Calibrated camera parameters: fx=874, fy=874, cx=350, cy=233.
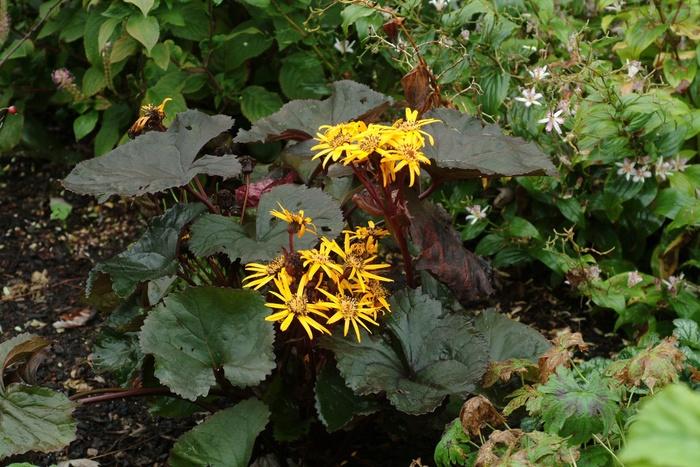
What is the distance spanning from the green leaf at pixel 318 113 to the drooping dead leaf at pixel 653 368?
95cm

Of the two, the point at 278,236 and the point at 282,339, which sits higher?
the point at 278,236

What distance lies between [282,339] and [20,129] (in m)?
1.96

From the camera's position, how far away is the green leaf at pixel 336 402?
1.79 m

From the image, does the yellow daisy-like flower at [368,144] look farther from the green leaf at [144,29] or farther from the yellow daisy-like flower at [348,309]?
the green leaf at [144,29]

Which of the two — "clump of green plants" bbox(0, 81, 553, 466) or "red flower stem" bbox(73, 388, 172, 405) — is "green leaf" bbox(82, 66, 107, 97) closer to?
"clump of green plants" bbox(0, 81, 553, 466)

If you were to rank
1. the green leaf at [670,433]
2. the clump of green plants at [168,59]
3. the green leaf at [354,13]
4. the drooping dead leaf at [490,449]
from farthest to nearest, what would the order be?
the clump of green plants at [168,59]
the green leaf at [354,13]
the drooping dead leaf at [490,449]
the green leaf at [670,433]

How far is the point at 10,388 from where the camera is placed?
5.92ft

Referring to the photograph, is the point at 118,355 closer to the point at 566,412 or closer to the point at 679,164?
the point at 566,412

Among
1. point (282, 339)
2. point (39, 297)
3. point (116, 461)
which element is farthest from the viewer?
→ point (39, 297)

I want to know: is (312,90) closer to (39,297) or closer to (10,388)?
(39,297)

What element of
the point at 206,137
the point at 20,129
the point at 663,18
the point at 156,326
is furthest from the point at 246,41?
the point at 156,326

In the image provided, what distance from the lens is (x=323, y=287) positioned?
1.80 meters

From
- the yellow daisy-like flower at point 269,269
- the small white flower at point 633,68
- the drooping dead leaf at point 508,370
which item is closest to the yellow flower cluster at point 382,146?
the yellow daisy-like flower at point 269,269

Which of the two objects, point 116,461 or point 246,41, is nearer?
point 116,461
